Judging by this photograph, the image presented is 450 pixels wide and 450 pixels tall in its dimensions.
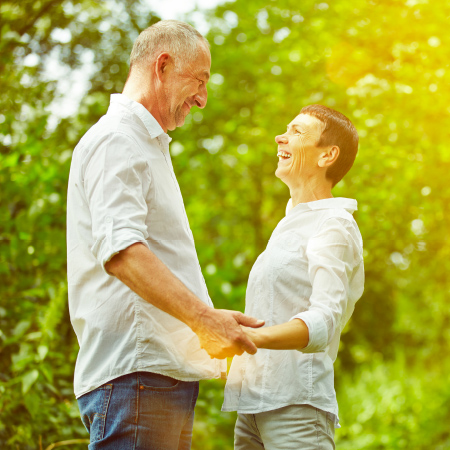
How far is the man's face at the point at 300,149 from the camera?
1988 millimetres

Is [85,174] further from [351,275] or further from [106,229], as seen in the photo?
[351,275]

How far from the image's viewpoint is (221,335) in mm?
1482

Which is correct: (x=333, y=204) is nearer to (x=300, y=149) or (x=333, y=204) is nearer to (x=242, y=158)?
(x=300, y=149)

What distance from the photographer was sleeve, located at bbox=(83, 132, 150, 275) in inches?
57.0

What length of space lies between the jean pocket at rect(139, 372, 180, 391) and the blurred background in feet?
4.54

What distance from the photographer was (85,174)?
1609mm

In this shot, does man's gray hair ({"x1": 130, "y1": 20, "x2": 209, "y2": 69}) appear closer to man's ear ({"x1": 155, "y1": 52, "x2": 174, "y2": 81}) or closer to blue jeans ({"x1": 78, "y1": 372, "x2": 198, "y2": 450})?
man's ear ({"x1": 155, "y1": 52, "x2": 174, "y2": 81})

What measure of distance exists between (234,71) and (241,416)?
18.4ft

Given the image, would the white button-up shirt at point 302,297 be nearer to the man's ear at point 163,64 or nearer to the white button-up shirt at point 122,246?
the white button-up shirt at point 122,246

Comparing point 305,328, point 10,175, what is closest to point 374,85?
point 10,175

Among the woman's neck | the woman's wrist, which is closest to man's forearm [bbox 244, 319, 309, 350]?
the woman's wrist

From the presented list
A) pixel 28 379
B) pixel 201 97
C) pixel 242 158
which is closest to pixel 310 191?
pixel 201 97

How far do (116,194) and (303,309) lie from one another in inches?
28.4

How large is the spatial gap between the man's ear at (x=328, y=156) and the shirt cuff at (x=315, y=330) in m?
0.63
